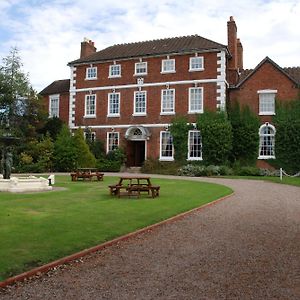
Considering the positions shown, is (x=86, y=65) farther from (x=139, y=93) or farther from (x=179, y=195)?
(x=179, y=195)

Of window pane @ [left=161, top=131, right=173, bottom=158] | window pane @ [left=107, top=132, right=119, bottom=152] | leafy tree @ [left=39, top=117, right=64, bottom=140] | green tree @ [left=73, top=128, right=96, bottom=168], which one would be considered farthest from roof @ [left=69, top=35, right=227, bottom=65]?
green tree @ [left=73, top=128, right=96, bottom=168]

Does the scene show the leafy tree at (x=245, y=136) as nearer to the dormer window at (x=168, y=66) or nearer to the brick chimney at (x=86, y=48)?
the dormer window at (x=168, y=66)

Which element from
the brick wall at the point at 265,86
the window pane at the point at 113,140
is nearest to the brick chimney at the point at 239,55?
the brick wall at the point at 265,86

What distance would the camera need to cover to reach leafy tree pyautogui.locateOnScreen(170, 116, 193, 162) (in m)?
32.7

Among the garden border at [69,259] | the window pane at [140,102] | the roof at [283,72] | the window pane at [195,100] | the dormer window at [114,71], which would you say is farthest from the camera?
the dormer window at [114,71]

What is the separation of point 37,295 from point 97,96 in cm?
3238

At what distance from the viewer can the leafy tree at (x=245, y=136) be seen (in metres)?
31.7

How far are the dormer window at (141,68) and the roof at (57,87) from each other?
7901 millimetres

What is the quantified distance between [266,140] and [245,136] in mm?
1624

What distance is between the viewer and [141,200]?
14281 mm

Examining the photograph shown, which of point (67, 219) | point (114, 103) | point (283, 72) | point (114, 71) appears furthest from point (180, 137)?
point (67, 219)

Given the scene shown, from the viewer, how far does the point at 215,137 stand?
102 feet

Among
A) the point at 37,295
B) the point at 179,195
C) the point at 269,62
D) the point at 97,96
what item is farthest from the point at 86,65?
the point at 37,295

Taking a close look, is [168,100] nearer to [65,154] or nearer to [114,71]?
[114,71]
